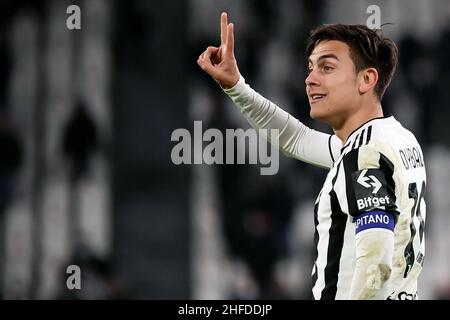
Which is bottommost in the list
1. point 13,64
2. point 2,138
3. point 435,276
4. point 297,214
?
point 435,276

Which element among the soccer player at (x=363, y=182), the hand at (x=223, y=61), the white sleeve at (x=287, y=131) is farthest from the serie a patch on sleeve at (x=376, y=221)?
the hand at (x=223, y=61)

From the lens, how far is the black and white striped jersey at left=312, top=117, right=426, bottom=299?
2.46m

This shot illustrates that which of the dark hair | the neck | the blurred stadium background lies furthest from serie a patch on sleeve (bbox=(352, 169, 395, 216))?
the blurred stadium background

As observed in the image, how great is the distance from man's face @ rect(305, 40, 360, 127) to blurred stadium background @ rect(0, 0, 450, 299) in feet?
16.2

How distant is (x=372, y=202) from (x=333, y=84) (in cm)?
43

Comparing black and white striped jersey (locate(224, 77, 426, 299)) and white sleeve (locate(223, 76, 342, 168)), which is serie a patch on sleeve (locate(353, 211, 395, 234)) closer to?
black and white striped jersey (locate(224, 77, 426, 299))

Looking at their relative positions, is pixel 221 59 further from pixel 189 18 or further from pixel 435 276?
pixel 435 276

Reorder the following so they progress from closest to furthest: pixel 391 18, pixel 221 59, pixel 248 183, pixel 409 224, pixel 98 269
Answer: pixel 409 224 → pixel 221 59 → pixel 98 269 → pixel 248 183 → pixel 391 18

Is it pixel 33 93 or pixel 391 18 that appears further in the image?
pixel 391 18

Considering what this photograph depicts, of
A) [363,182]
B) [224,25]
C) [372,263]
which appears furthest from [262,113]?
[372,263]

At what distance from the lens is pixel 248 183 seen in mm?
8102

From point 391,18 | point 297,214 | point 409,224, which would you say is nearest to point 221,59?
point 409,224

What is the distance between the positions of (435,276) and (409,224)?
19.5 feet

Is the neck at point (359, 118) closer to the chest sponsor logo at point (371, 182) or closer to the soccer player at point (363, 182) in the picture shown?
the soccer player at point (363, 182)
